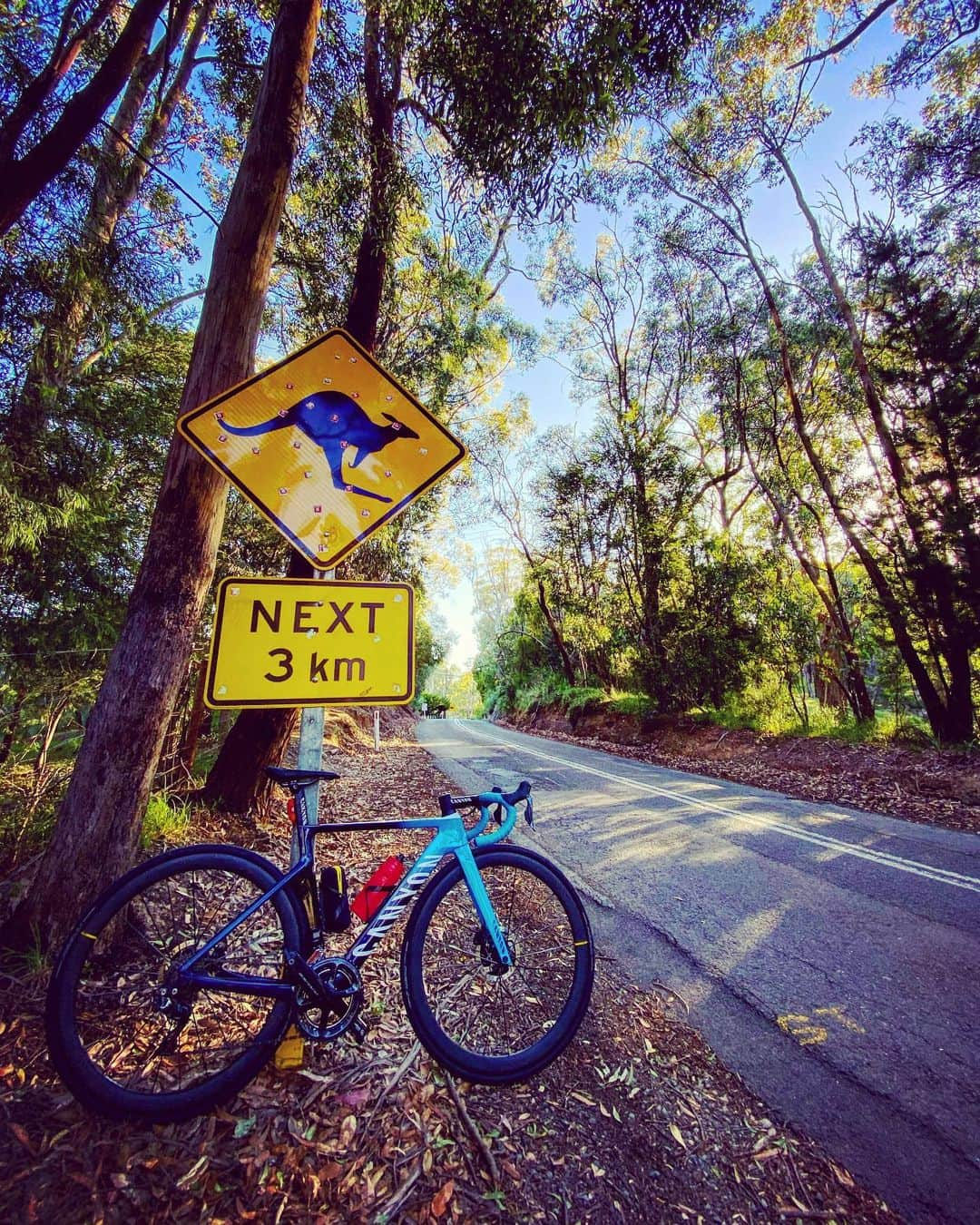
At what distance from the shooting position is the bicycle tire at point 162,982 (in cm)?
141

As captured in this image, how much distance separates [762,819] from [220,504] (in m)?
5.65

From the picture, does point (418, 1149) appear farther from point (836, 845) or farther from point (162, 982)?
point (836, 845)

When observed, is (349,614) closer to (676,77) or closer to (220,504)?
(220,504)

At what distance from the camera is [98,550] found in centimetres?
469

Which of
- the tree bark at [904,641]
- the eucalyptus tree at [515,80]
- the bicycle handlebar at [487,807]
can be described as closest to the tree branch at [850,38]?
the tree bark at [904,641]

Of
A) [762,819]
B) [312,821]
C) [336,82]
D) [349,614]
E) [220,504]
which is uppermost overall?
[336,82]

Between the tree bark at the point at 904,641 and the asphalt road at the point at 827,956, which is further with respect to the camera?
the tree bark at the point at 904,641

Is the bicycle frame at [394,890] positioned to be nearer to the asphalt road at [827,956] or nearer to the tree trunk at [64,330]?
the asphalt road at [827,956]

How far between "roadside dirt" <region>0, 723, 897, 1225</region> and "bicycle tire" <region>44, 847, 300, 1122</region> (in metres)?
0.09

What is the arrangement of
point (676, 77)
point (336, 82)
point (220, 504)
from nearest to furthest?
point (220, 504)
point (676, 77)
point (336, 82)

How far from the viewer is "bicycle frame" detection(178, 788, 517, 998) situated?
1.57m

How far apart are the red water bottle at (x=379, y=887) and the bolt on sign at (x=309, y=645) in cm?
61

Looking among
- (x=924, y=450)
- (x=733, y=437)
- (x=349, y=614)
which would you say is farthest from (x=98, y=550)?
(x=733, y=437)

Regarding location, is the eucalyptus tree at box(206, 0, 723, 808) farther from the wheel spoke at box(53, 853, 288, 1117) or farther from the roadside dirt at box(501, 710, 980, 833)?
the roadside dirt at box(501, 710, 980, 833)
